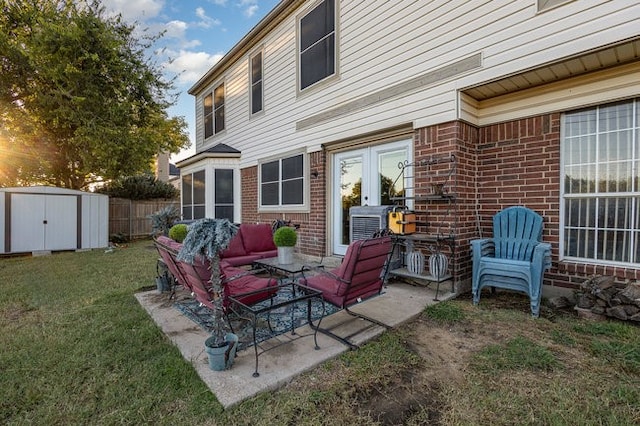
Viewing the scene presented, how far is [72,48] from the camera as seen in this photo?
956cm

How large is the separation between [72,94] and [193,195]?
199 inches

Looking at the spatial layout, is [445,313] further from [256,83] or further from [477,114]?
[256,83]

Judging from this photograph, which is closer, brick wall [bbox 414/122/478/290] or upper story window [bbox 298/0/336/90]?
brick wall [bbox 414/122/478/290]

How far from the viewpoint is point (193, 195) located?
10.5m

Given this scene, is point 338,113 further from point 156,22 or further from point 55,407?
point 156,22

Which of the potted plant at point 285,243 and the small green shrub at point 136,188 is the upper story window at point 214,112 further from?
the potted plant at point 285,243

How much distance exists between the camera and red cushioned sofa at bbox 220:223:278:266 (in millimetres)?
6008

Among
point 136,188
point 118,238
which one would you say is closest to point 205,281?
point 118,238

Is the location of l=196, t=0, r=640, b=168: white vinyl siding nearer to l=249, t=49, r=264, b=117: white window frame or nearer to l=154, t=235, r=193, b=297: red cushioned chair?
l=249, t=49, r=264, b=117: white window frame

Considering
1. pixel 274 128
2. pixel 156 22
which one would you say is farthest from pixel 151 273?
pixel 156 22

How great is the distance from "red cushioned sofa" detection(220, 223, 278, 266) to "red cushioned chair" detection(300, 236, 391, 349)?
283cm

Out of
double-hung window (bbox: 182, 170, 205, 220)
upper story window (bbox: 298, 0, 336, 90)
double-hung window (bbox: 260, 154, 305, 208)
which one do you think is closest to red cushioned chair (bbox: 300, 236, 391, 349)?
double-hung window (bbox: 260, 154, 305, 208)

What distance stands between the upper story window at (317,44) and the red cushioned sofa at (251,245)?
11.4 ft

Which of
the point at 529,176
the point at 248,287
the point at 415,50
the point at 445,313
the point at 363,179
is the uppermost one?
the point at 415,50
